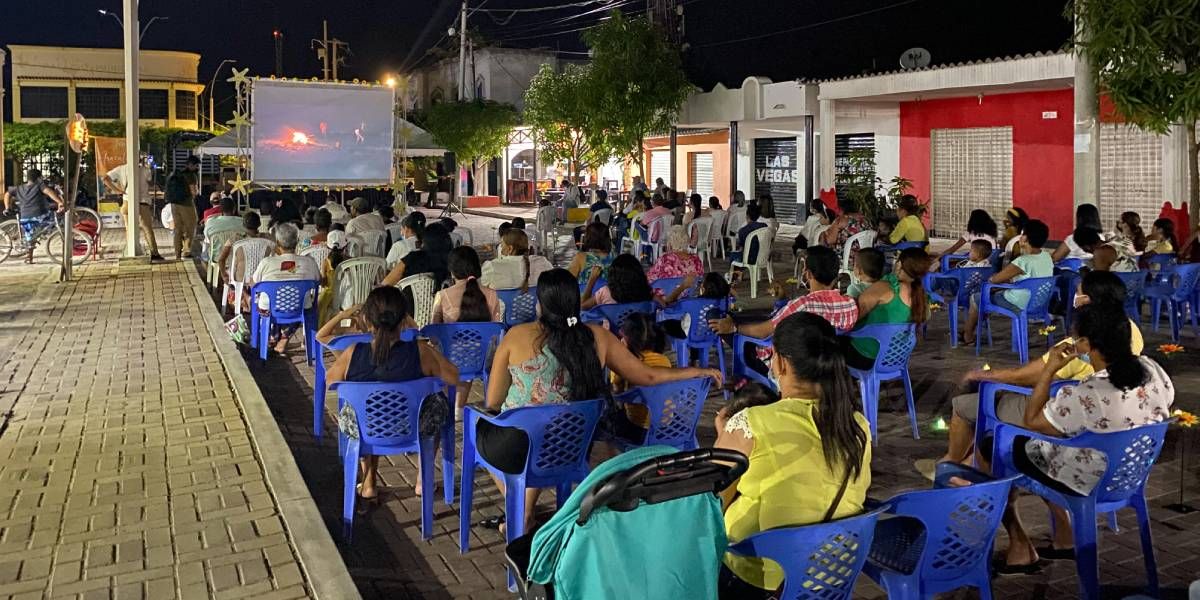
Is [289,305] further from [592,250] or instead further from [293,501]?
[293,501]

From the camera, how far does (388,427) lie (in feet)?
15.7

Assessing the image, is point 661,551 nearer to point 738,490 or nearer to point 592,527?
point 592,527

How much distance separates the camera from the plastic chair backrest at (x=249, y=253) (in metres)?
9.62

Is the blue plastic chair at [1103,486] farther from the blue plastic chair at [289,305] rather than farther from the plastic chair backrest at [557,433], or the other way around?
the blue plastic chair at [289,305]

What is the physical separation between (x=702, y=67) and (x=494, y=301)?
97.9 ft

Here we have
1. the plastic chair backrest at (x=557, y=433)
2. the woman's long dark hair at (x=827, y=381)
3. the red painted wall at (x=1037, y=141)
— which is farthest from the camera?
the red painted wall at (x=1037, y=141)

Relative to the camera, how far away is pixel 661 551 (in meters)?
2.65

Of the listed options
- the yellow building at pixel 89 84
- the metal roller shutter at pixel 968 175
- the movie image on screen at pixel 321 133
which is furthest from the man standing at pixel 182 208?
the yellow building at pixel 89 84

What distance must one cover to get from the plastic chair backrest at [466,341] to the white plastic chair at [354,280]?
89.7 inches

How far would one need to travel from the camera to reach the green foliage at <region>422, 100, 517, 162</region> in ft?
123

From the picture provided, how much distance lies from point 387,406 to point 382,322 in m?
0.39

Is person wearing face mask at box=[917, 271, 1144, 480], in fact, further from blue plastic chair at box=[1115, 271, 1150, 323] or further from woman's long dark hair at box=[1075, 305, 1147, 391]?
blue plastic chair at box=[1115, 271, 1150, 323]

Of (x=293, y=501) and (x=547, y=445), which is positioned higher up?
(x=547, y=445)

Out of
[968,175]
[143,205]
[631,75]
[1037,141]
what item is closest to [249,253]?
[143,205]
